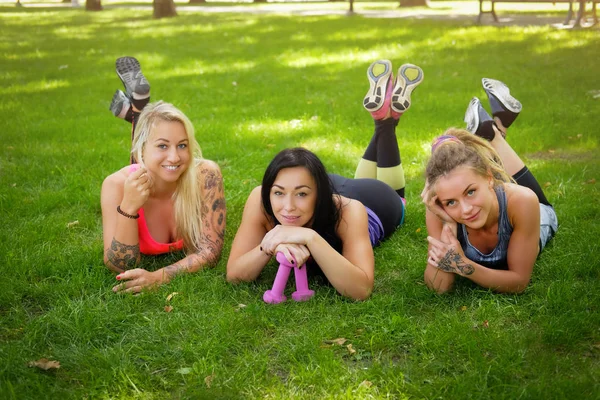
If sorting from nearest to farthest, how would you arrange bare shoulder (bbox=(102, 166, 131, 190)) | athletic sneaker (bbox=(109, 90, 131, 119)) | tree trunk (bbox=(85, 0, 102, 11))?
bare shoulder (bbox=(102, 166, 131, 190)) < athletic sneaker (bbox=(109, 90, 131, 119)) < tree trunk (bbox=(85, 0, 102, 11))

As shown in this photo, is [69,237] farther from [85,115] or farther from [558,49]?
[558,49]

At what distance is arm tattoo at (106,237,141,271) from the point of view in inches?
171

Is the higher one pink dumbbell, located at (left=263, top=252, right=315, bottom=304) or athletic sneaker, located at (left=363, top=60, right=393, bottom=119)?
athletic sneaker, located at (left=363, top=60, right=393, bottom=119)

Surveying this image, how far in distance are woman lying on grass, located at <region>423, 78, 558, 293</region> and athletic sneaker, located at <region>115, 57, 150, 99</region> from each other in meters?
2.54

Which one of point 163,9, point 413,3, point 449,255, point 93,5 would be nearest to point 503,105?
point 449,255

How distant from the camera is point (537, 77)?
33.7 ft

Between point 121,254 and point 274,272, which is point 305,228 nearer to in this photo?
point 274,272

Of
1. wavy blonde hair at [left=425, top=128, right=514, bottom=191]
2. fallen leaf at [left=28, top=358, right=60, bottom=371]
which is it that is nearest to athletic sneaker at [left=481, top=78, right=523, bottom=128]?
wavy blonde hair at [left=425, top=128, right=514, bottom=191]

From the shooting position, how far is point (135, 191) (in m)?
4.22

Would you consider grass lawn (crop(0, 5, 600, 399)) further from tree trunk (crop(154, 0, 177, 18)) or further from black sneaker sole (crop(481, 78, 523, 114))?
tree trunk (crop(154, 0, 177, 18))

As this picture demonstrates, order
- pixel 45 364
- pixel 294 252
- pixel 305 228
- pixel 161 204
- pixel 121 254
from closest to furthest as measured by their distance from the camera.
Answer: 1. pixel 45 364
2. pixel 294 252
3. pixel 305 228
4. pixel 121 254
5. pixel 161 204

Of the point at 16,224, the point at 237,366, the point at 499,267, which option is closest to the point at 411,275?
the point at 499,267

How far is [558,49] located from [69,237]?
9900mm

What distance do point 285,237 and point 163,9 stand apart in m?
20.2
